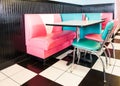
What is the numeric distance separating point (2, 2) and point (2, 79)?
1267 millimetres

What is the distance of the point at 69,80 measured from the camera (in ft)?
5.60

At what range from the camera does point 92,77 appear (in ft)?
5.86

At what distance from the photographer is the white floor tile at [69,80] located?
5.37 ft

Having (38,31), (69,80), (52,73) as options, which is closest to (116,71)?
(69,80)

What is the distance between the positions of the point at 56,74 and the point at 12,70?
80cm

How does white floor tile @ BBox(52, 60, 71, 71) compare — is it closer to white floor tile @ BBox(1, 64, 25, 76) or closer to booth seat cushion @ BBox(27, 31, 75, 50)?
booth seat cushion @ BBox(27, 31, 75, 50)

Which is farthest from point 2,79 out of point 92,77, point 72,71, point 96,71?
point 96,71

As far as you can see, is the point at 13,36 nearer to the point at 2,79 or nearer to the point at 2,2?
the point at 2,2

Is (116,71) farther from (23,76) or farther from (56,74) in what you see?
(23,76)

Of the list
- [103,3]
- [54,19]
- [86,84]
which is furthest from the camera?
[103,3]

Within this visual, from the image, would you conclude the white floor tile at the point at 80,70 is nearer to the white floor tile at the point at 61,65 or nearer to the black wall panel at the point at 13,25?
the white floor tile at the point at 61,65

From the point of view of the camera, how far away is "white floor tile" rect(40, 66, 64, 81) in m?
1.81

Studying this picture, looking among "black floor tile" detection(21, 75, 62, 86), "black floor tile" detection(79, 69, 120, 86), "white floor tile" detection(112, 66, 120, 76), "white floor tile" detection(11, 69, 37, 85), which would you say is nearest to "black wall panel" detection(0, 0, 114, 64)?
"white floor tile" detection(11, 69, 37, 85)

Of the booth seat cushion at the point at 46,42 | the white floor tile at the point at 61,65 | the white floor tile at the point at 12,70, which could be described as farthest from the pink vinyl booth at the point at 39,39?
the white floor tile at the point at 12,70
